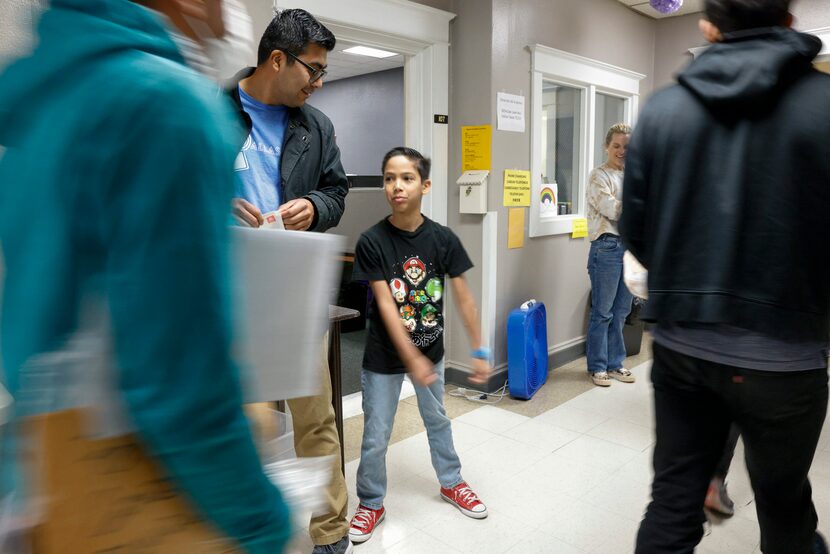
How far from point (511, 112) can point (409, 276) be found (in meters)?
1.91

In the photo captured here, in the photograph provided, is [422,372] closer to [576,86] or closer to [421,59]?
[421,59]

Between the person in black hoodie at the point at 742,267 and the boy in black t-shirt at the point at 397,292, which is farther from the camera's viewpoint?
the boy in black t-shirt at the point at 397,292

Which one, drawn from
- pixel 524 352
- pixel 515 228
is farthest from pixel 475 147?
pixel 524 352

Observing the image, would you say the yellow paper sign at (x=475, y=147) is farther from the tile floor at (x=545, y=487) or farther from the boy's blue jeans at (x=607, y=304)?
the tile floor at (x=545, y=487)

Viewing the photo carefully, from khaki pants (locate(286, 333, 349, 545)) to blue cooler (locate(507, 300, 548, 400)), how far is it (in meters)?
1.76

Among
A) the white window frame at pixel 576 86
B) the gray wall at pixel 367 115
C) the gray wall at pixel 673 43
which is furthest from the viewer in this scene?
the gray wall at pixel 367 115

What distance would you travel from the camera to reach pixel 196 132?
48cm

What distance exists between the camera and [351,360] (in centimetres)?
441

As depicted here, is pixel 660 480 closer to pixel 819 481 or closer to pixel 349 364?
pixel 819 481

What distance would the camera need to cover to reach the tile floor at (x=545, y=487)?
2.02m

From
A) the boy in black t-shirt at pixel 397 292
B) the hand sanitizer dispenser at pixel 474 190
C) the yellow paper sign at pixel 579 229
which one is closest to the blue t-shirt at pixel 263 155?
the boy in black t-shirt at pixel 397 292

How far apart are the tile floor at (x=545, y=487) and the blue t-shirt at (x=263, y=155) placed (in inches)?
43.5

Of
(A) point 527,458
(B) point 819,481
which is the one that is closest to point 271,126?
(A) point 527,458

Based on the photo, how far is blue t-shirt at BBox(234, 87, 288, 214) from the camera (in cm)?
163
